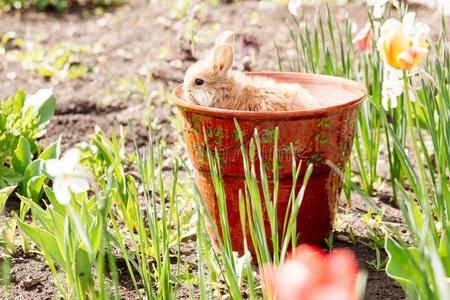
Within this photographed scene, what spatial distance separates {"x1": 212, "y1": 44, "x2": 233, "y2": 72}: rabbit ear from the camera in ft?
7.68

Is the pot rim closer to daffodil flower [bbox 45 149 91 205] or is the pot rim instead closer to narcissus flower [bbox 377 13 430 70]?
narcissus flower [bbox 377 13 430 70]

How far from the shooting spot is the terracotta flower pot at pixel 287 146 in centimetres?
213

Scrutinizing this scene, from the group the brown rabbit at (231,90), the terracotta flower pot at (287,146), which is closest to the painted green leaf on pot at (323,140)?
the terracotta flower pot at (287,146)

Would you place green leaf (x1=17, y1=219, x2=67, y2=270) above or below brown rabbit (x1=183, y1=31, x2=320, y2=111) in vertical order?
below

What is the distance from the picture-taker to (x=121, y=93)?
4.18 metres

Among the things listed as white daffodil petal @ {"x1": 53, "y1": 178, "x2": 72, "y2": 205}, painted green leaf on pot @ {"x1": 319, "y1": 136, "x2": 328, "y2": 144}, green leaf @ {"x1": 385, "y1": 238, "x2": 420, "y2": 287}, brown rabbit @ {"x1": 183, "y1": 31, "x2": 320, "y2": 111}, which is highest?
white daffodil petal @ {"x1": 53, "y1": 178, "x2": 72, "y2": 205}

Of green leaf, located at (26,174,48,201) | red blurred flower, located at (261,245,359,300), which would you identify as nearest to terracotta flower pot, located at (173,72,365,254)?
red blurred flower, located at (261,245,359,300)

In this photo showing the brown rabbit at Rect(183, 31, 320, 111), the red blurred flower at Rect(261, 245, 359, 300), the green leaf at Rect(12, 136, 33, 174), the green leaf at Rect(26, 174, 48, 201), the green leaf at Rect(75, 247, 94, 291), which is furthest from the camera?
the green leaf at Rect(12, 136, 33, 174)

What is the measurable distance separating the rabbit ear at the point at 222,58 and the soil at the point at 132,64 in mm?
474

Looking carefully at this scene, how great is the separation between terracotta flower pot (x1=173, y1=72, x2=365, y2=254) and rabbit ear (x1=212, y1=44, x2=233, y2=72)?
6.7 inches

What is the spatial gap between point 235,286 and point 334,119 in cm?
77

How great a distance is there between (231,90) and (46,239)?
2.61ft

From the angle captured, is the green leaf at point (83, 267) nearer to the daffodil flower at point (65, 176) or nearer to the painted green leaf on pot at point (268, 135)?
the daffodil flower at point (65, 176)

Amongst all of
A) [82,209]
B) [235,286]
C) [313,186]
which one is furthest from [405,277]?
[82,209]
